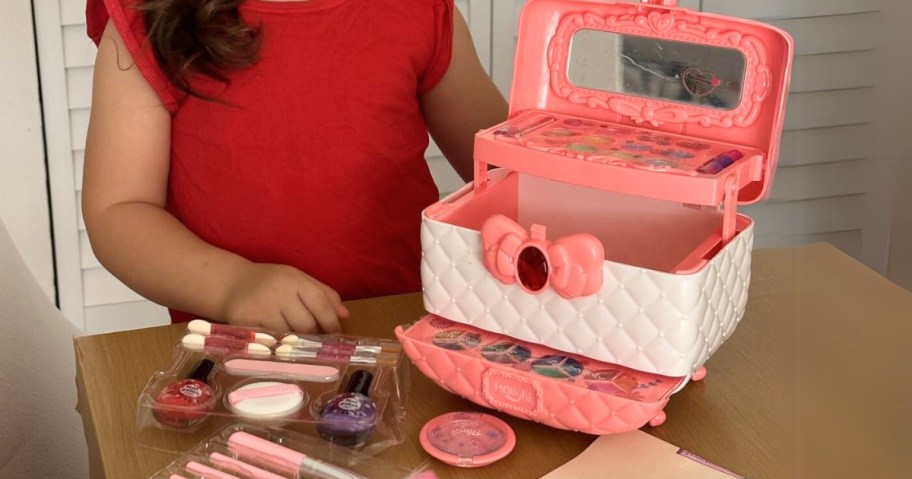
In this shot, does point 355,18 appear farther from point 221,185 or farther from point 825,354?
point 825,354

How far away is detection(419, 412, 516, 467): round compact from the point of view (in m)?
0.57

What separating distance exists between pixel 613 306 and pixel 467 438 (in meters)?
0.12

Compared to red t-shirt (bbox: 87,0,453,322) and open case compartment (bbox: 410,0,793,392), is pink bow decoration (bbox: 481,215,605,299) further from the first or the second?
red t-shirt (bbox: 87,0,453,322)

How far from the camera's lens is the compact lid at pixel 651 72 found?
0.57m

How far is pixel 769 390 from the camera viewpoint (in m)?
0.29

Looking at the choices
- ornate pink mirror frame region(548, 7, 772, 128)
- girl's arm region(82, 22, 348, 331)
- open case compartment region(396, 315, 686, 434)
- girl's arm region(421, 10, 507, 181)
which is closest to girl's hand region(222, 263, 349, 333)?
girl's arm region(82, 22, 348, 331)

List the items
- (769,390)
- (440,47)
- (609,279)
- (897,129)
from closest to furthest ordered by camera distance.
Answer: (897,129)
(769,390)
(609,279)
(440,47)

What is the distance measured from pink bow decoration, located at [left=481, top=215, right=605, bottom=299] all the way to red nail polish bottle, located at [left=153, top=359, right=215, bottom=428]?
0.19m

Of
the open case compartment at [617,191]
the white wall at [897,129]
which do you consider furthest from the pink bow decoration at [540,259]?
the white wall at [897,129]

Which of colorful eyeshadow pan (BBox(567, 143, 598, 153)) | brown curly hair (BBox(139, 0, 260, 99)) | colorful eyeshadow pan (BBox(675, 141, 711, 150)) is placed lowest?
colorful eyeshadow pan (BBox(567, 143, 598, 153))

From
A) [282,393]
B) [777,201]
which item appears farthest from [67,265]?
[777,201]

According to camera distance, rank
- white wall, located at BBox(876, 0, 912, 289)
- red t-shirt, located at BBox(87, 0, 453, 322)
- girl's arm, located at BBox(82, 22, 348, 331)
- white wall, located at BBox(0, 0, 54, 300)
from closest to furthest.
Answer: white wall, located at BBox(876, 0, 912, 289)
girl's arm, located at BBox(82, 22, 348, 331)
red t-shirt, located at BBox(87, 0, 453, 322)
white wall, located at BBox(0, 0, 54, 300)

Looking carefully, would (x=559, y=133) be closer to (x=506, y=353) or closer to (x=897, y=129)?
(x=506, y=353)

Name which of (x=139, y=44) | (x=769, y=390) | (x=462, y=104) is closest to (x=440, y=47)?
(x=462, y=104)
